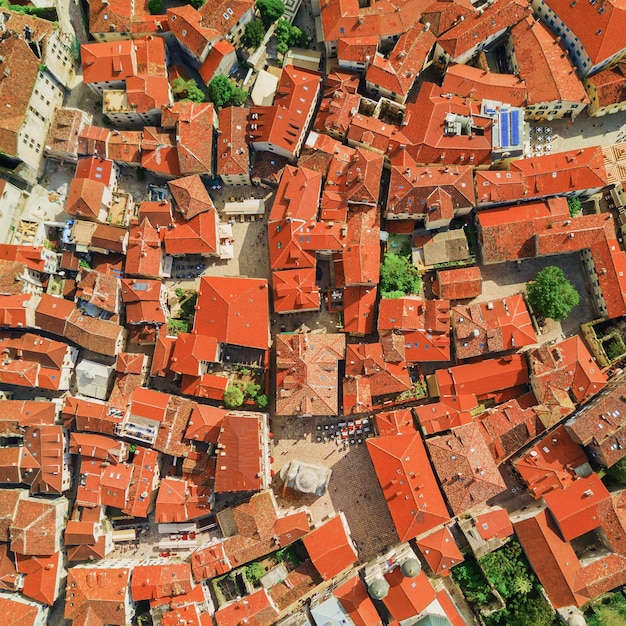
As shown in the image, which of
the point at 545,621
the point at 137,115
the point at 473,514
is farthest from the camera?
the point at 137,115

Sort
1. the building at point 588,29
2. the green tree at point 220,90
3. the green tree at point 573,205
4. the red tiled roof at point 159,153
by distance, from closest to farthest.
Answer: the building at point 588,29
the green tree at point 573,205
the red tiled roof at point 159,153
the green tree at point 220,90

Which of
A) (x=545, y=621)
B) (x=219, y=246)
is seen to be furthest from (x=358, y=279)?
(x=545, y=621)

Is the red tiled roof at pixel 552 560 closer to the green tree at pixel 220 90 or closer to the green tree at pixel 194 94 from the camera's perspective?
the green tree at pixel 220 90

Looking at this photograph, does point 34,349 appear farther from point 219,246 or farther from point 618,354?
point 618,354

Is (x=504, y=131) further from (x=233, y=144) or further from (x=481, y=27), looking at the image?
(x=233, y=144)

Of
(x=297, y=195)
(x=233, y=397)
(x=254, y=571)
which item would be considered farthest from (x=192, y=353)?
(x=254, y=571)

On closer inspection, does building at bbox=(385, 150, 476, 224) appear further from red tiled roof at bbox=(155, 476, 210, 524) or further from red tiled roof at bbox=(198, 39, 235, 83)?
red tiled roof at bbox=(155, 476, 210, 524)

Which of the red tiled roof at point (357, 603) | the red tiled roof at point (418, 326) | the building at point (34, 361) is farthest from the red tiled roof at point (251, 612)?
the building at point (34, 361)
